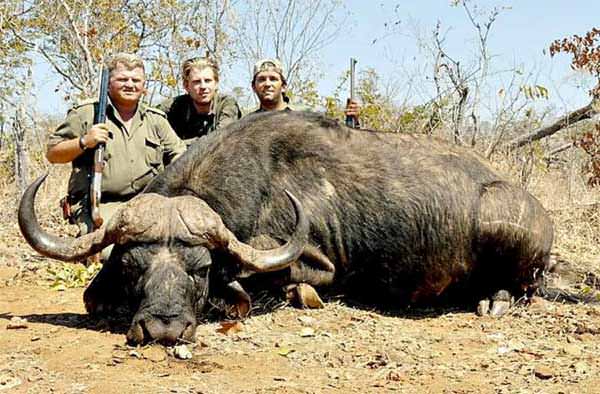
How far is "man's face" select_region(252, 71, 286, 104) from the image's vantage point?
330 inches

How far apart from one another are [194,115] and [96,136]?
182 cm

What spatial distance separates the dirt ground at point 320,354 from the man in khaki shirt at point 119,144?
5.16 ft

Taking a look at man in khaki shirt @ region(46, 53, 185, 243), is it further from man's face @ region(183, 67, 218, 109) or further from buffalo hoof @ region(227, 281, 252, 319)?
buffalo hoof @ region(227, 281, 252, 319)

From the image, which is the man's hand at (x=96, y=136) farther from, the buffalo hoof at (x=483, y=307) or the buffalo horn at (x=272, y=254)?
the buffalo hoof at (x=483, y=307)

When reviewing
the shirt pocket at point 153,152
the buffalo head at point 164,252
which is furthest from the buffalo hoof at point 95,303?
the shirt pocket at point 153,152

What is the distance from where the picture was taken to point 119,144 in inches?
292

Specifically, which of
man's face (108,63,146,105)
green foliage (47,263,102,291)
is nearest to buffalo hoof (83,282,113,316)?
green foliage (47,263,102,291)

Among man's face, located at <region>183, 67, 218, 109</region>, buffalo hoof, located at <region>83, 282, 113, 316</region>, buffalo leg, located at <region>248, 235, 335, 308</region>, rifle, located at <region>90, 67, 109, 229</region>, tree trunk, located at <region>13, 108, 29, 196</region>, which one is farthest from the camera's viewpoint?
tree trunk, located at <region>13, 108, 29, 196</region>

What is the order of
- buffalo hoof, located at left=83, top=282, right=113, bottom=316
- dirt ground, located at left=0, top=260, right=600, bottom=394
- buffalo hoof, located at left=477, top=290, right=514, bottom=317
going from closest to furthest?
dirt ground, located at left=0, top=260, right=600, bottom=394 → buffalo hoof, located at left=83, top=282, right=113, bottom=316 → buffalo hoof, located at left=477, top=290, right=514, bottom=317

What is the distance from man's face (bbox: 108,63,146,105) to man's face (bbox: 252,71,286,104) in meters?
1.52

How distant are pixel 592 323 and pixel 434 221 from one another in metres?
1.42

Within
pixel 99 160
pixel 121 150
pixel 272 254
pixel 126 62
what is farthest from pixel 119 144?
pixel 272 254

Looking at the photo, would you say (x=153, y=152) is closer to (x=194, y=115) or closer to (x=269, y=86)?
(x=194, y=115)

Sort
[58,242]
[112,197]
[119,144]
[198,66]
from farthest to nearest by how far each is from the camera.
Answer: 1. [198,66]
2. [112,197]
3. [119,144]
4. [58,242]
